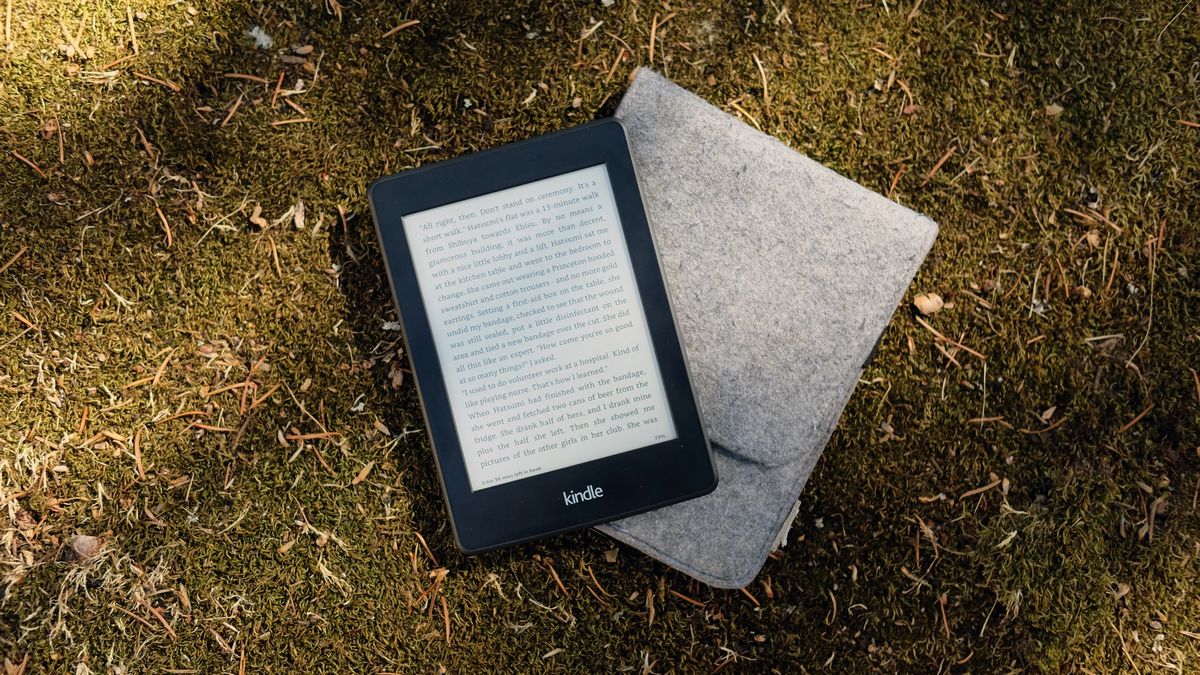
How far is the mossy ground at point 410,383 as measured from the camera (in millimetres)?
1866

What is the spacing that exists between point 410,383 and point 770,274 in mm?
893

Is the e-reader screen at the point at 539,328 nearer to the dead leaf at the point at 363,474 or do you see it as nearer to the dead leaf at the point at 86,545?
the dead leaf at the point at 363,474

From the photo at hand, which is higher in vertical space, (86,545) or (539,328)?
(539,328)

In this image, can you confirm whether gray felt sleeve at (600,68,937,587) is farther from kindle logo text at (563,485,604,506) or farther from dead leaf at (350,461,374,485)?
dead leaf at (350,461,374,485)

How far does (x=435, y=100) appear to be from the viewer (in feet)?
6.21

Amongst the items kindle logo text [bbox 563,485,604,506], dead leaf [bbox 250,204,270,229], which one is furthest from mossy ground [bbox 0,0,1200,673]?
kindle logo text [bbox 563,485,604,506]

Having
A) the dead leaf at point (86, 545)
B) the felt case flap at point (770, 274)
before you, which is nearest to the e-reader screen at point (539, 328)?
the felt case flap at point (770, 274)

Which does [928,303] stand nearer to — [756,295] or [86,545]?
[756,295]

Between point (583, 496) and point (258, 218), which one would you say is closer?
point (583, 496)

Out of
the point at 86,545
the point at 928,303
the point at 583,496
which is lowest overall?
the point at 86,545

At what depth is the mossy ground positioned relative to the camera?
1.87m

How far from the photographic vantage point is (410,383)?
1.87 metres

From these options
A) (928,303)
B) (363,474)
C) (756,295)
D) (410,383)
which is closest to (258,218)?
(410,383)

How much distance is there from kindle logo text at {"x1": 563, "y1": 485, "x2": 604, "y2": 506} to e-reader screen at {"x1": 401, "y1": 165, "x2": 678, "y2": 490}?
0.07 metres
